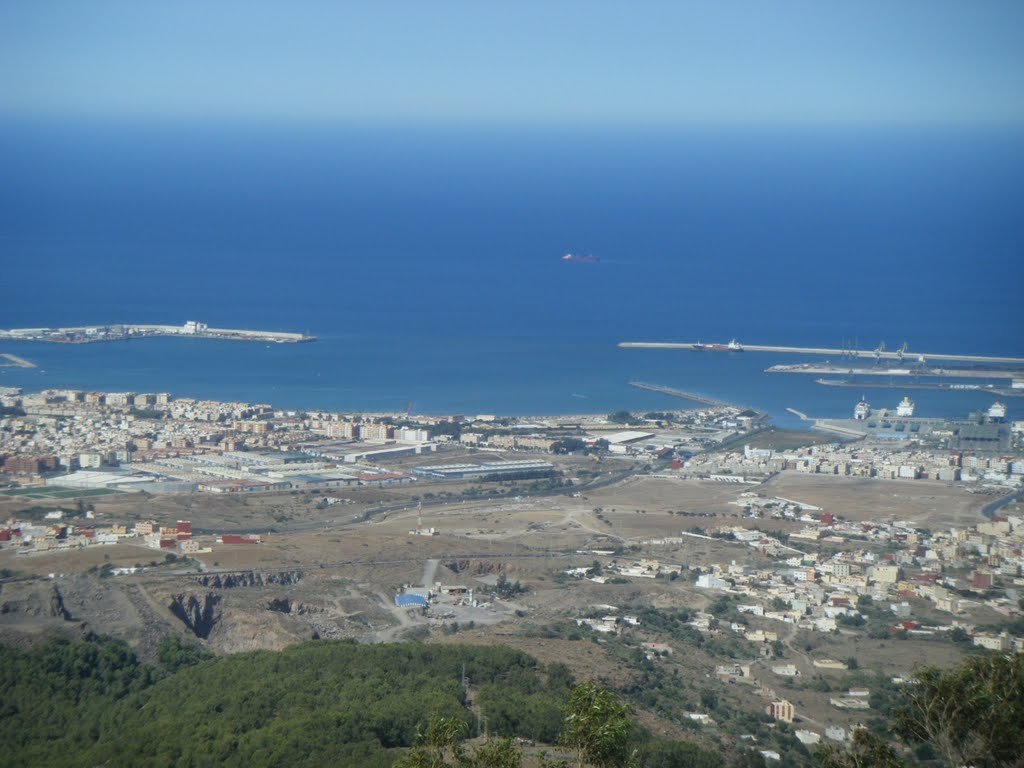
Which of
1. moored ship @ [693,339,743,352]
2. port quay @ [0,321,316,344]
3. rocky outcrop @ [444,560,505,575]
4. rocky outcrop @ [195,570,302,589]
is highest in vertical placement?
port quay @ [0,321,316,344]

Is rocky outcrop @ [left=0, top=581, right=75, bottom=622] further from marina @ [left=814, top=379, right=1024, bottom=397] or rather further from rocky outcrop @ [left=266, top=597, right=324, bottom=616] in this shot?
marina @ [left=814, top=379, right=1024, bottom=397]

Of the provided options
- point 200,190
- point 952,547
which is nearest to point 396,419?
point 952,547

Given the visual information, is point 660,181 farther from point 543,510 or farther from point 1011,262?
point 543,510

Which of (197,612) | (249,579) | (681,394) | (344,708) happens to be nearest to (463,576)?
(249,579)

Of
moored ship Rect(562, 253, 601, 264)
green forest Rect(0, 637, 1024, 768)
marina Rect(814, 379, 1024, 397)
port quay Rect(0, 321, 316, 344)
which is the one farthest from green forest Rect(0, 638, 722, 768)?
moored ship Rect(562, 253, 601, 264)

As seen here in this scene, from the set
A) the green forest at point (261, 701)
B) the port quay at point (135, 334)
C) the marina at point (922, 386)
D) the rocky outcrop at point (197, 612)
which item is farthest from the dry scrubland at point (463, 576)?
the port quay at point (135, 334)

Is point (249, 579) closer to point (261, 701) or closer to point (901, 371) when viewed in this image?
point (261, 701)
